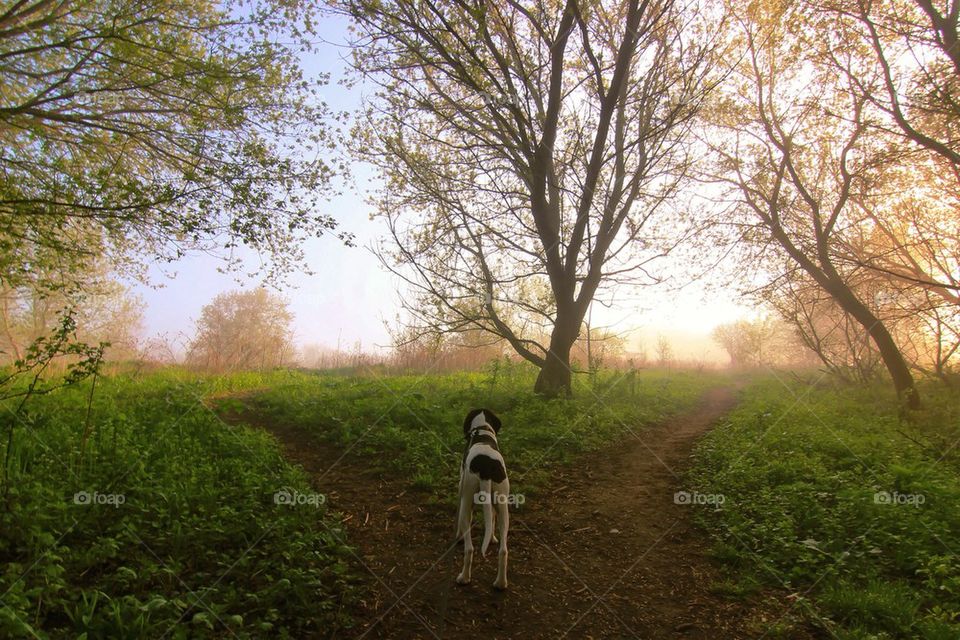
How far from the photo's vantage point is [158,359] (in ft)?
45.8

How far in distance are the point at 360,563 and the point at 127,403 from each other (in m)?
6.42

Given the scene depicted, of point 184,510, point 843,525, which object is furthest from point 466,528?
point 843,525

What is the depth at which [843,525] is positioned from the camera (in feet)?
16.1

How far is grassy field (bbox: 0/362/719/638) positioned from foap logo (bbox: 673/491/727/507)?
73.6 inches

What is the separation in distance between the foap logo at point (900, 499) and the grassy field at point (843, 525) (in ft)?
0.05

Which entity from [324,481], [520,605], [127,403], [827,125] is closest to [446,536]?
[520,605]

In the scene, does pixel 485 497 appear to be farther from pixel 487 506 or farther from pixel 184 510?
pixel 184 510

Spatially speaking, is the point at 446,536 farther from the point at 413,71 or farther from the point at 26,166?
the point at 413,71
